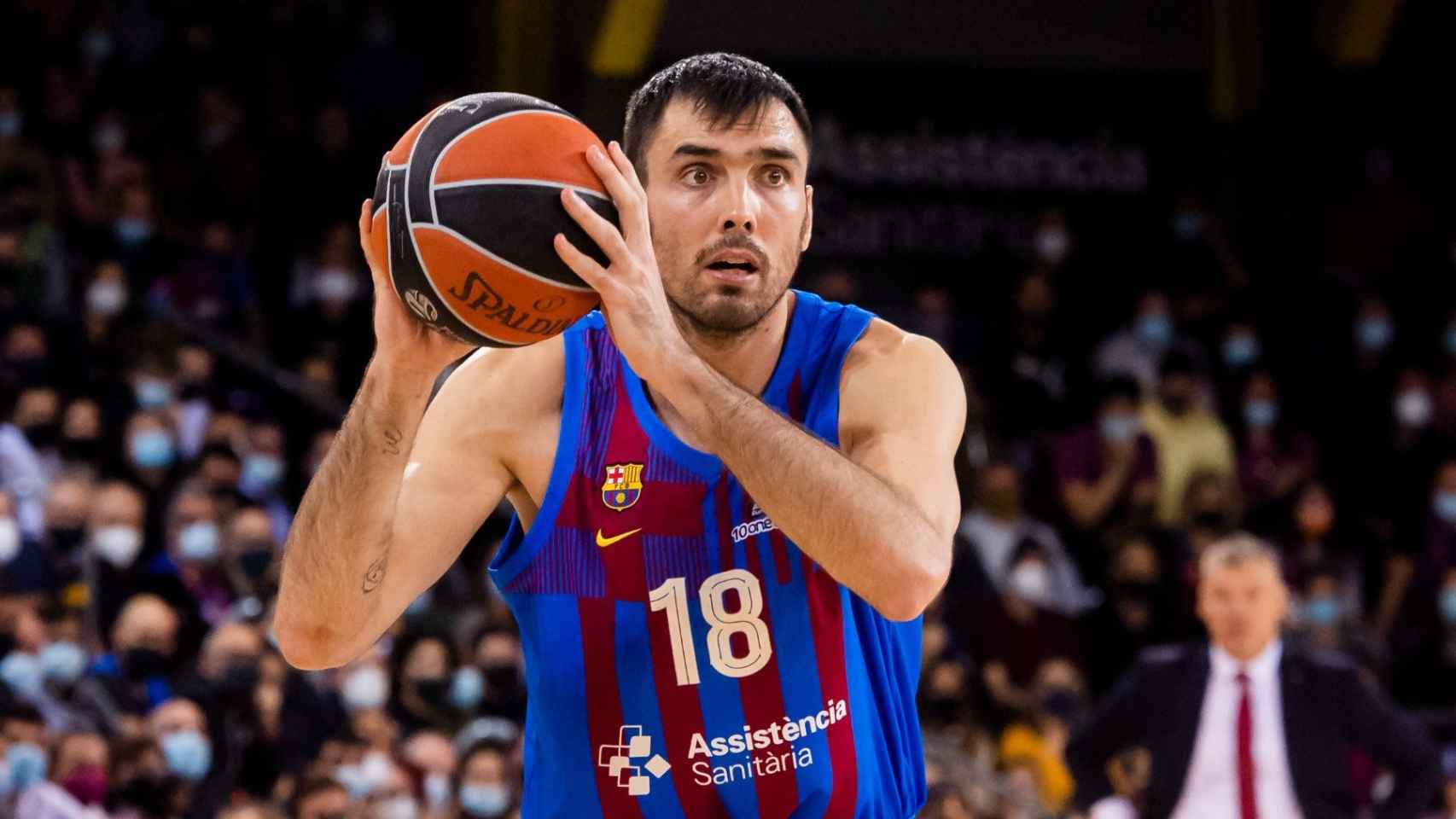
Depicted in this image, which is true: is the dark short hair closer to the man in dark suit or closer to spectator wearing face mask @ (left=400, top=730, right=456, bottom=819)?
the man in dark suit

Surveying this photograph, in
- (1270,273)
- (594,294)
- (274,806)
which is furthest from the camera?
(1270,273)

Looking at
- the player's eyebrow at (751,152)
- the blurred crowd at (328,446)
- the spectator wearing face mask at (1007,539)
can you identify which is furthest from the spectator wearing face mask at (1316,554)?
the player's eyebrow at (751,152)

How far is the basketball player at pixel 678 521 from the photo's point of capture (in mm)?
3414

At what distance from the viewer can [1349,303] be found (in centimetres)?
1361

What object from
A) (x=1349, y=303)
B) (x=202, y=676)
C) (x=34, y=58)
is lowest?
(x=202, y=676)

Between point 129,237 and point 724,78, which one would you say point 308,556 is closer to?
point 724,78

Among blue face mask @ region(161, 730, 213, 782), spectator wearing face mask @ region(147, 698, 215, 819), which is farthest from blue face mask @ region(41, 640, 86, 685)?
blue face mask @ region(161, 730, 213, 782)

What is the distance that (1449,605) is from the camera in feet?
37.4

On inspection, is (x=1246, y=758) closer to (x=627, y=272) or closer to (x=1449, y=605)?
(x=627, y=272)

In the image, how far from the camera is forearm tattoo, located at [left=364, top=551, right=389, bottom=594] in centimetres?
343

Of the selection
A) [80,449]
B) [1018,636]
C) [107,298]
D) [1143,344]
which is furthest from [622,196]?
[1143,344]

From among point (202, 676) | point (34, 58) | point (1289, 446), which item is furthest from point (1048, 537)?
point (34, 58)

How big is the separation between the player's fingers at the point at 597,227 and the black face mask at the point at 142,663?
5924 millimetres

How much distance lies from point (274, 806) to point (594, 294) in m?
5.29
